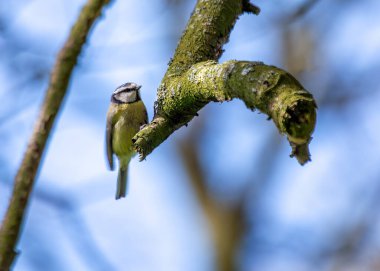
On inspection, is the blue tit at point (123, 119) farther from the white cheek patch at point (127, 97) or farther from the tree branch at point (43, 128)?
the tree branch at point (43, 128)

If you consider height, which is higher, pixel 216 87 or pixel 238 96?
pixel 216 87

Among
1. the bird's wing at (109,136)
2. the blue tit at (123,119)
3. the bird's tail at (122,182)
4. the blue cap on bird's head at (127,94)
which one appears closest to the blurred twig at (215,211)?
the bird's tail at (122,182)

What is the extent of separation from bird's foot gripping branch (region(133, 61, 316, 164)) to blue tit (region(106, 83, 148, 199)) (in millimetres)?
2923

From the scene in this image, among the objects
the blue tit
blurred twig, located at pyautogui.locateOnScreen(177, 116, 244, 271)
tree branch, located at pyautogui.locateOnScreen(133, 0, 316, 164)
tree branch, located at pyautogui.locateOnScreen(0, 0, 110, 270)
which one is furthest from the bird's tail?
tree branch, located at pyautogui.locateOnScreen(133, 0, 316, 164)

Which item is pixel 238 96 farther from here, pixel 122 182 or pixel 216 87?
pixel 122 182

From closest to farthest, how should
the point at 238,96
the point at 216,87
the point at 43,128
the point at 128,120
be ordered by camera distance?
1. the point at 238,96
2. the point at 216,87
3. the point at 43,128
4. the point at 128,120

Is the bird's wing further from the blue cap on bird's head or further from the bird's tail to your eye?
the bird's tail

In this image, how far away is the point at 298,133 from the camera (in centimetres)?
143

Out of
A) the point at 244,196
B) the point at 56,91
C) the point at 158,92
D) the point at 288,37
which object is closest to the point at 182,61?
the point at 158,92

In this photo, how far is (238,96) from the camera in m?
1.71

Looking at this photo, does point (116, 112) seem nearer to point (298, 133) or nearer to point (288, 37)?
point (288, 37)

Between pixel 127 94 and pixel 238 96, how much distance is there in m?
3.79

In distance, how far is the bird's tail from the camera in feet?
19.3

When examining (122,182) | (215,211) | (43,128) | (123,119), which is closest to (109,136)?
(123,119)
